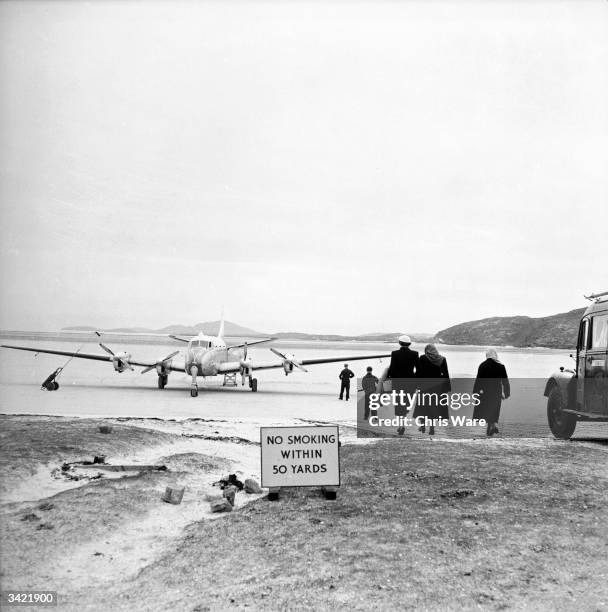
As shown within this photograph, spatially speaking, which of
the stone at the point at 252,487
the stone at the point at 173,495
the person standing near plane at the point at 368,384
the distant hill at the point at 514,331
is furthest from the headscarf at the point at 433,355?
the distant hill at the point at 514,331

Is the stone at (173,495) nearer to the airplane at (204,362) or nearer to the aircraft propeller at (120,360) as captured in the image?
the airplane at (204,362)

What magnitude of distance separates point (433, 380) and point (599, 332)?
11.2ft

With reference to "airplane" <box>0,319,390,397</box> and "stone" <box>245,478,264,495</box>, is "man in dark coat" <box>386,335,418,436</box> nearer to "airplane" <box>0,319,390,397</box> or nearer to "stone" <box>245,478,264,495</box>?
"stone" <box>245,478,264,495</box>

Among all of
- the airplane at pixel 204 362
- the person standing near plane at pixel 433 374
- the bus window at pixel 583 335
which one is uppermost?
the bus window at pixel 583 335

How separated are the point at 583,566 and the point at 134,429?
323 inches

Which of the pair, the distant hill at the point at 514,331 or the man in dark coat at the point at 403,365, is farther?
the distant hill at the point at 514,331

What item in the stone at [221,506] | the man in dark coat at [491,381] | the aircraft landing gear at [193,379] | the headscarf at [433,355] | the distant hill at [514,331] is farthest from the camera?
the aircraft landing gear at [193,379]

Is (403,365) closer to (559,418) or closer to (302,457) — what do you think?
(302,457)

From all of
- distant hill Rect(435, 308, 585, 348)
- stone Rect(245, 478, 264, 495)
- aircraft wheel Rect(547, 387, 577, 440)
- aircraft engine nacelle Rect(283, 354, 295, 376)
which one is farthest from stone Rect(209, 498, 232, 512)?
aircraft engine nacelle Rect(283, 354, 295, 376)

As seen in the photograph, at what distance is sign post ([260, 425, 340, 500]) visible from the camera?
6.98 metres

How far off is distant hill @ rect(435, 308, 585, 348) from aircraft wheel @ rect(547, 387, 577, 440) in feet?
12.1

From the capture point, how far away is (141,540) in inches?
237

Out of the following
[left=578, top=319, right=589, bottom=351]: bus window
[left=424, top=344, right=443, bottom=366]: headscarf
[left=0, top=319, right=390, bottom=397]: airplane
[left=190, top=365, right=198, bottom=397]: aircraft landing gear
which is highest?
[left=578, top=319, right=589, bottom=351]: bus window

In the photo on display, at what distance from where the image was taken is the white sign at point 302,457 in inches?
275
